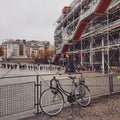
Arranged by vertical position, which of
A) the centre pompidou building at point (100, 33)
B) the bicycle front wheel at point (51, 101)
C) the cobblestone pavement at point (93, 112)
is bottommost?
the cobblestone pavement at point (93, 112)

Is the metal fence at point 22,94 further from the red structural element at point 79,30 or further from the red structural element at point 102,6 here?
the red structural element at point 79,30

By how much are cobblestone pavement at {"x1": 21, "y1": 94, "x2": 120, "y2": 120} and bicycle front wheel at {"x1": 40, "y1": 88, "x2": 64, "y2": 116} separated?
0.15 m

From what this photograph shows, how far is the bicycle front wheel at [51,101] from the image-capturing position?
247 inches

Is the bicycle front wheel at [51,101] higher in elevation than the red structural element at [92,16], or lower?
lower

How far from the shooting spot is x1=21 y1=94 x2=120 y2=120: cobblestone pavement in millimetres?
5910

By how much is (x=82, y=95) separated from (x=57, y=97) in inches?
40.3

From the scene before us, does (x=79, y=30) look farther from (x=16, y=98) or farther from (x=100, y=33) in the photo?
(x=16, y=98)

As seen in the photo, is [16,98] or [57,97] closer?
[16,98]

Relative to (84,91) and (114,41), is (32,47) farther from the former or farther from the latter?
(84,91)

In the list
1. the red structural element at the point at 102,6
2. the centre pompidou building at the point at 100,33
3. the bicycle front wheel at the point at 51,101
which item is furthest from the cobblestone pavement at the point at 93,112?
the red structural element at the point at 102,6

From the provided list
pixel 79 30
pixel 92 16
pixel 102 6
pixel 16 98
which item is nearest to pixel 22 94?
pixel 16 98

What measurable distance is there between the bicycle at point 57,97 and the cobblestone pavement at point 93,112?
0.53 ft

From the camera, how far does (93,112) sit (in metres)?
6.43

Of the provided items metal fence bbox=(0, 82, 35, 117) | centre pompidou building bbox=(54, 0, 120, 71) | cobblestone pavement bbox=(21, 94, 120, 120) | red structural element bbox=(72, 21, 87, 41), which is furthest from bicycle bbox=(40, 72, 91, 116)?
red structural element bbox=(72, 21, 87, 41)
